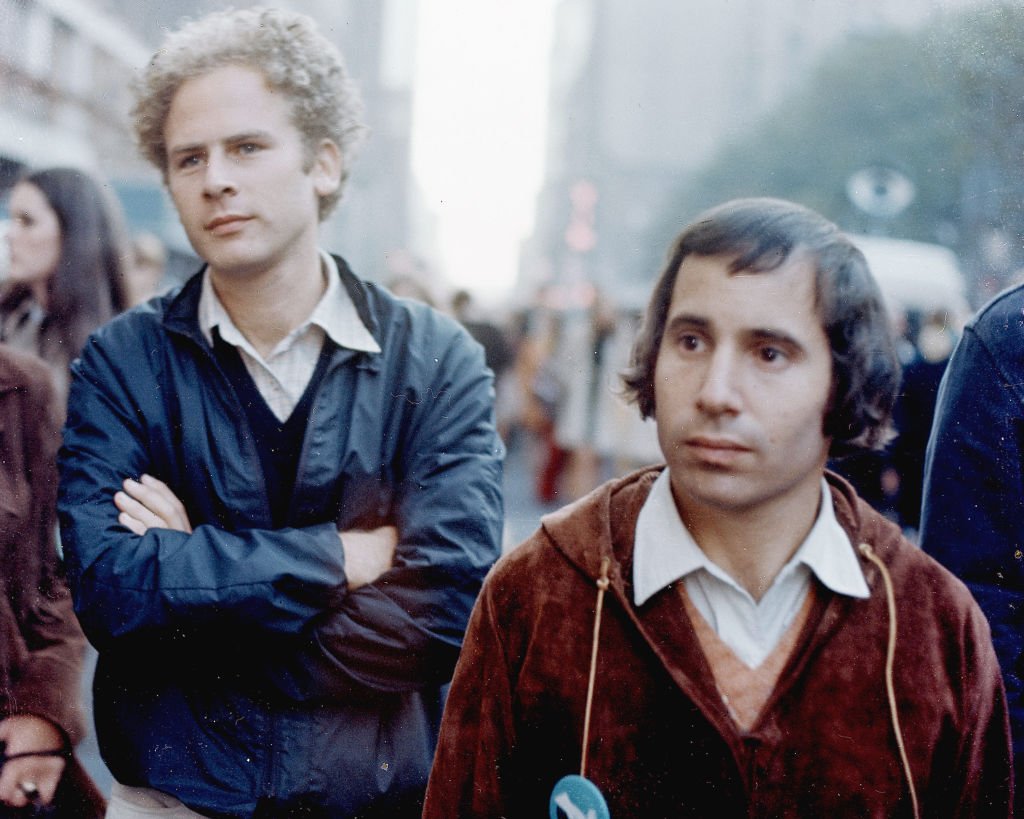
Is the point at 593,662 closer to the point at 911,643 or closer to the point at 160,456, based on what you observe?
the point at 911,643

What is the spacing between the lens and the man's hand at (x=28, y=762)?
2.59 m

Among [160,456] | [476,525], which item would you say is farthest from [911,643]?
[160,456]

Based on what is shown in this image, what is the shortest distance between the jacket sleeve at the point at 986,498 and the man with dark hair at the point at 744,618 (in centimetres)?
48

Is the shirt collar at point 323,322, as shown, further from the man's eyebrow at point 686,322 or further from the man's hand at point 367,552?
the man's eyebrow at point 686,322

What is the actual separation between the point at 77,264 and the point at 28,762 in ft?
5.71

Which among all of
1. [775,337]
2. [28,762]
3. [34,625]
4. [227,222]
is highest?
[227,222]

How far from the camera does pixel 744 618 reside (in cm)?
186

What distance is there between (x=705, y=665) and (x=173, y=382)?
1.27 m

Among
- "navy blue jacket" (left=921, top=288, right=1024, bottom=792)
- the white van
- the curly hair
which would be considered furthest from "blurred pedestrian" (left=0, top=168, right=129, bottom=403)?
the white van

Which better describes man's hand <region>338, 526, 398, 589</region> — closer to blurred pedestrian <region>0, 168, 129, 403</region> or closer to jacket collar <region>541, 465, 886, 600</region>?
jacket collar <region>541, 465, 886, 600</region>

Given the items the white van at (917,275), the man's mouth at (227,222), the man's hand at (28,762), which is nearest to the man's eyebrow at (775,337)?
the man's mouth at (227,222)

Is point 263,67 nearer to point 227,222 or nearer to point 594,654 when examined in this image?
point 227,222

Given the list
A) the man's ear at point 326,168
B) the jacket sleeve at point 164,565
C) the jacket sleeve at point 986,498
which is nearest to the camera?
the jacket sleeve at point 164,565

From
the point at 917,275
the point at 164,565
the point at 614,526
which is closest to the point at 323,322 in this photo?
the point at 164,565
